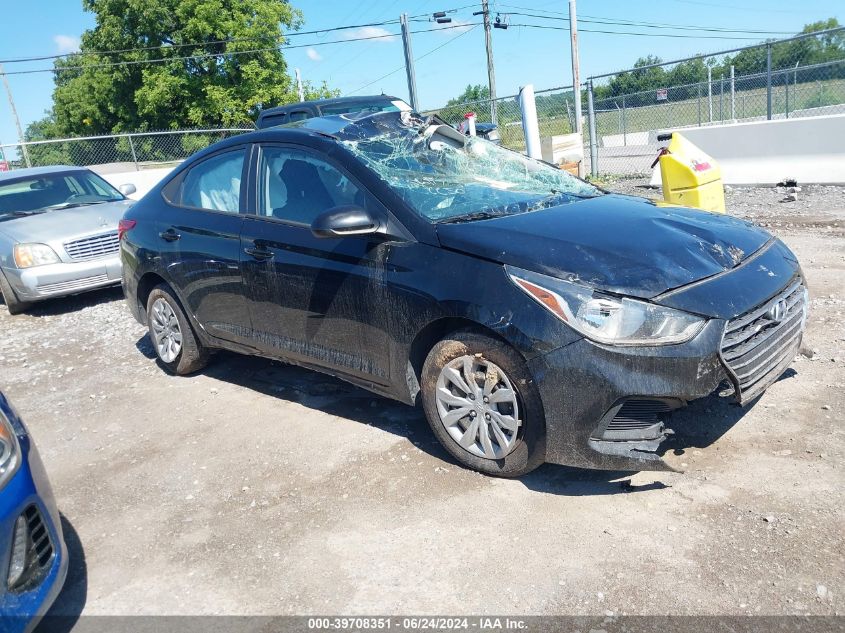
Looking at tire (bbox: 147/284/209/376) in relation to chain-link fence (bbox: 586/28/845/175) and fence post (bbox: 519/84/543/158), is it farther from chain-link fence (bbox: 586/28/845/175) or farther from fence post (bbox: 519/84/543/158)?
chain-link fence (bbox: 586/28/845/175)

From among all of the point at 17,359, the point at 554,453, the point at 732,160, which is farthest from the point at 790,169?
the point at 17,359

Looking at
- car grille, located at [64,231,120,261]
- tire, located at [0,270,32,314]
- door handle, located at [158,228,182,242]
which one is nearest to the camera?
door handle, located at [158,228,182,242]

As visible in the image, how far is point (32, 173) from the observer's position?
9.49 metres

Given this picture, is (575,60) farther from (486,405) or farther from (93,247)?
(486,405)

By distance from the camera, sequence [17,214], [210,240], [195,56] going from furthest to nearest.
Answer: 1. [195,56]
2. [17,214]
3. [210,240]

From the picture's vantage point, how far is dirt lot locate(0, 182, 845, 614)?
288cm

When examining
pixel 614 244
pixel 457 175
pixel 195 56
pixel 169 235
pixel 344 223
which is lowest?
pixel 614 244

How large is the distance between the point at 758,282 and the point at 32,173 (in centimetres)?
904

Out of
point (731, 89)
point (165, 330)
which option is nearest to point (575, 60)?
point (731, 89)

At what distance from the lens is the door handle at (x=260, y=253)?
450 cm

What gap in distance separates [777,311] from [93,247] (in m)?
7.38

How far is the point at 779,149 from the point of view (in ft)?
37.8

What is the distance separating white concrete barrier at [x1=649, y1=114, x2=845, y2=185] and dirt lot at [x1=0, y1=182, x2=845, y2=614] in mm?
6858

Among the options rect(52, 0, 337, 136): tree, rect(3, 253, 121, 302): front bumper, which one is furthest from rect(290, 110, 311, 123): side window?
rect(52, 0, 337, 136): tree
